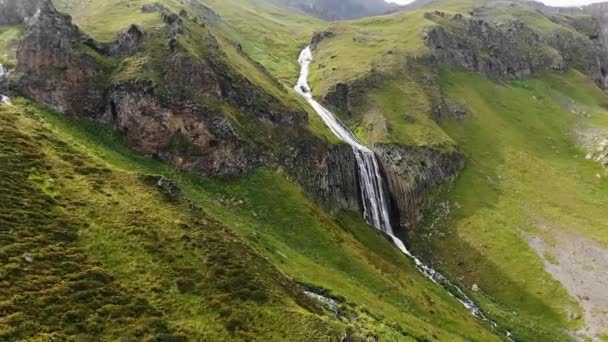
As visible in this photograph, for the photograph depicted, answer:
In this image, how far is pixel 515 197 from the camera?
260ft

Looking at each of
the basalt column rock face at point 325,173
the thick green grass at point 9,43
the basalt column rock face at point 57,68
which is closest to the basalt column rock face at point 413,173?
the basalt column rock face at point 325,173

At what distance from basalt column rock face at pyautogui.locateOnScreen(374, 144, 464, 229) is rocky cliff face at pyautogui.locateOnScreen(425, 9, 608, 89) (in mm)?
42969

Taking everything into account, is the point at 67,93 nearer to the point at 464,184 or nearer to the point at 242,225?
the point at 242,225

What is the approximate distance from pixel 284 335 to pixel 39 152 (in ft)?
58.1

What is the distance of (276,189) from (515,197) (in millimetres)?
44667

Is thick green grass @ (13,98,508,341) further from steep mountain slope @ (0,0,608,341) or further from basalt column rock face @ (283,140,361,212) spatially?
basalt column rock face @ (283,140,361,212)

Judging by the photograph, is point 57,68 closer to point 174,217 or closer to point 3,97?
point 3,97

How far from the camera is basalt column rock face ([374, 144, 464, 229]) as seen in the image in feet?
243

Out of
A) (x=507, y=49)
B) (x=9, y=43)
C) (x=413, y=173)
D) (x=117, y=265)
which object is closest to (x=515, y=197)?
(x=413, y=173)

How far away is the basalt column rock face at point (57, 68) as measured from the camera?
4931cm

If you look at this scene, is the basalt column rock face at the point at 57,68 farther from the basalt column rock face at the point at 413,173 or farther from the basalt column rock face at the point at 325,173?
Result: the basalt column rock face at the point at 413,173

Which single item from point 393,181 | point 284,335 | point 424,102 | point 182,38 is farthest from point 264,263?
point 424,102

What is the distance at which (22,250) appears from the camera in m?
21.3

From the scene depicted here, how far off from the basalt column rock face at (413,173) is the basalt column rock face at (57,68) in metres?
43.4
